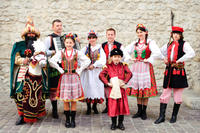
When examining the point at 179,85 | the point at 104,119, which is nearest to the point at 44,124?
the point at 104,119

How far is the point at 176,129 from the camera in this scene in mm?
3965

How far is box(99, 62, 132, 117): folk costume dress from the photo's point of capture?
3.82 meters

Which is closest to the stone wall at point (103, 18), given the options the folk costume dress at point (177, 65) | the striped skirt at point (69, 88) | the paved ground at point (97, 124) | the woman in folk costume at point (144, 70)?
→ the paved ground at point (97, 124)

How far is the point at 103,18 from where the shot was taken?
714cm

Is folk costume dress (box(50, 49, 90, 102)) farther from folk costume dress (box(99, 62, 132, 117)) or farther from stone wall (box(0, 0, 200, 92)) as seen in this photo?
stone wall (box(0, 0, 200, 92))

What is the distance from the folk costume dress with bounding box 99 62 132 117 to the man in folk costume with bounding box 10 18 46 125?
4.63 ft

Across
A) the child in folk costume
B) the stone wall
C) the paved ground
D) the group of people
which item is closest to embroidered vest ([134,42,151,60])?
the group of people

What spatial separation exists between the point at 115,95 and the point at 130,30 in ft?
12.7

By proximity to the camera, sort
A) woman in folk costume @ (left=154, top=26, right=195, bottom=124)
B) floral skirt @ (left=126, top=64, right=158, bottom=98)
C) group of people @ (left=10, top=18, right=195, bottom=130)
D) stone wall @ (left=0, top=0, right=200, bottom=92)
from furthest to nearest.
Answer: stone wall @ (left=0, top=0, right=200, bottom=92) → floral skirt @ (left=126, top=64, right=158, bottom=98) → woman in folk costume @ (left=154, top=26, right=195, bottom=124) → group of people @ (left=10, top=18, right=195, bottom=130)

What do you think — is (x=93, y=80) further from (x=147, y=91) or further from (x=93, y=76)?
(x=147, y=91)

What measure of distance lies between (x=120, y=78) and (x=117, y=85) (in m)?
0.17

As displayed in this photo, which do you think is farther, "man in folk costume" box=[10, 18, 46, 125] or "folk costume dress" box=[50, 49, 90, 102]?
"man in folk costume" box=[10, 18, 46, 125]

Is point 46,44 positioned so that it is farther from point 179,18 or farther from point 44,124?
point 179,18

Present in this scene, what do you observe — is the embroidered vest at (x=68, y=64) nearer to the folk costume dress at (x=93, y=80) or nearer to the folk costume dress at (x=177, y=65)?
the folk costume dress at (x=93, y=80)
